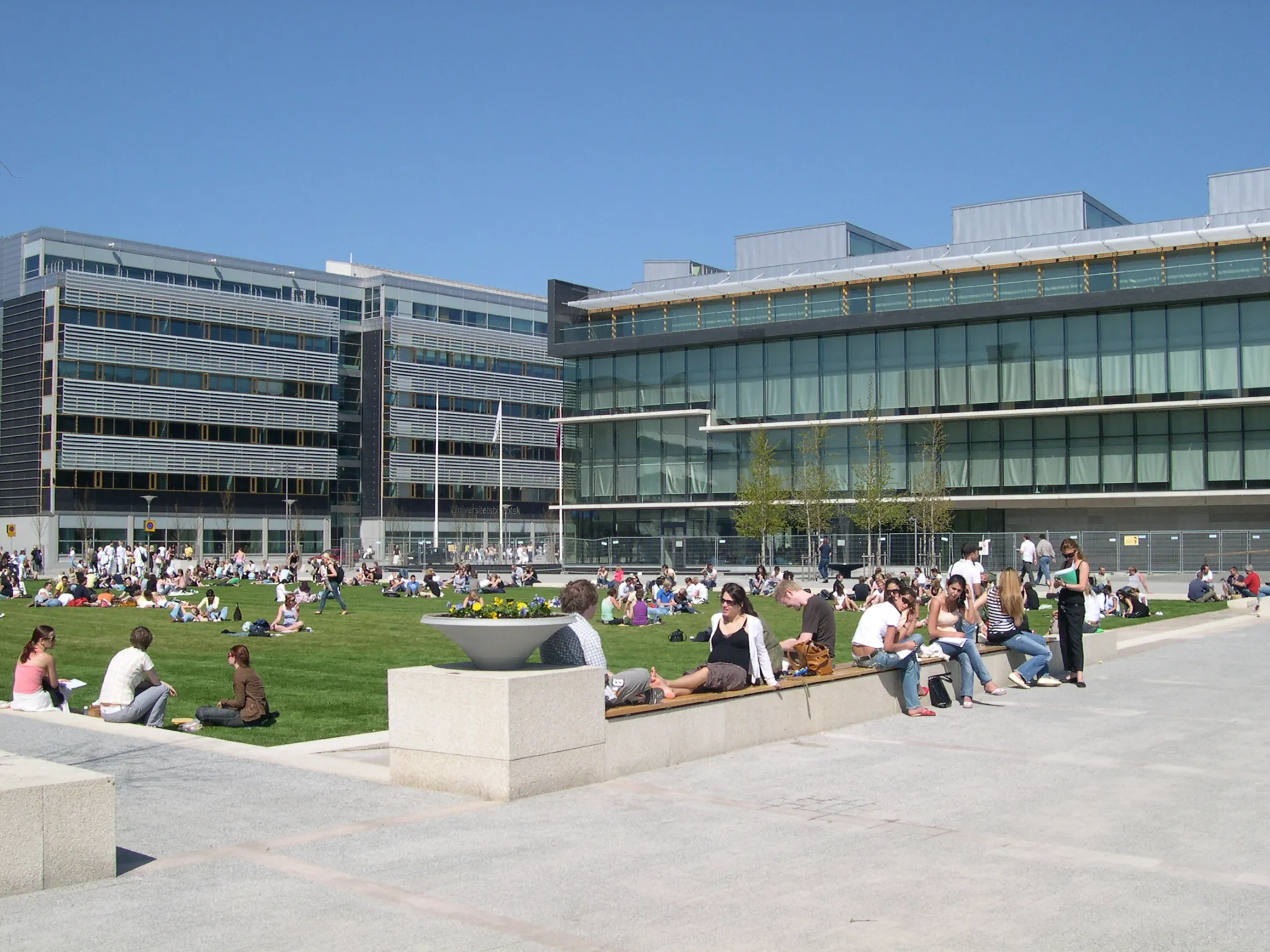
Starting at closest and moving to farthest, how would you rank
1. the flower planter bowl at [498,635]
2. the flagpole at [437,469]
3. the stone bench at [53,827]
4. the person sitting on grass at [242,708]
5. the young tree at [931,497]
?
the stone bench at [53,827] < the flower planter bowl at [498,635] < the person sitting on grass at [242,708] < the young tree at [931,497] < the flagpole at [437,469]

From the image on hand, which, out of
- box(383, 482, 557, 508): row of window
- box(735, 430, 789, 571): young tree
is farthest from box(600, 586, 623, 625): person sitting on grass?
box(383, 482, 557, 508): row of window

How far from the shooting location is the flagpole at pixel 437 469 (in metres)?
99.2

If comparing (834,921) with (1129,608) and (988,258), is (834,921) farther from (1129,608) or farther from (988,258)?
(988,258)

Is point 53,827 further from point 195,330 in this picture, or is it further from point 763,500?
point 195,330

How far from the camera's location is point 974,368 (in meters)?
61.4

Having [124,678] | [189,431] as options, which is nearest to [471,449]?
[189,431]

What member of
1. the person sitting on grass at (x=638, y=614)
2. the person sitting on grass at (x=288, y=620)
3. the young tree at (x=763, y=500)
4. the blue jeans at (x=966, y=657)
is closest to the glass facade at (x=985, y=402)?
the young tree at (x=763, y=500)

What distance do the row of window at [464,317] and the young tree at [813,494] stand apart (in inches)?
1897

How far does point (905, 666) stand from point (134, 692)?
834cm

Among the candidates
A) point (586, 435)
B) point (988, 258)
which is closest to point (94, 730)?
point (988, 258)

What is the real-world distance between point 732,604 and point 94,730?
645cm

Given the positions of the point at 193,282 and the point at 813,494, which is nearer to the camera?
the point at 813,494

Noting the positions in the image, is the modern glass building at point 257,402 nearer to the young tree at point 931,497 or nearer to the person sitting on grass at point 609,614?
the young tree at point 931,497

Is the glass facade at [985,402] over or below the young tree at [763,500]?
over
